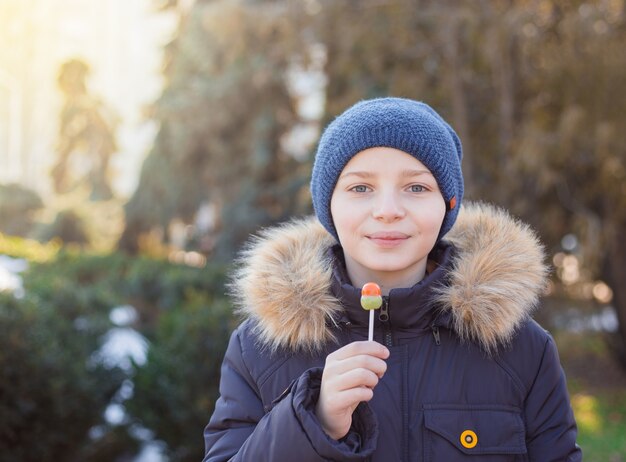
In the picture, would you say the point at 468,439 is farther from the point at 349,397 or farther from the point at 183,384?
the point at 183,384

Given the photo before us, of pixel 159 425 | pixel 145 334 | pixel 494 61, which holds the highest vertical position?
pixel 494 61

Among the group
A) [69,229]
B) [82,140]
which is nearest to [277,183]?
[69,229]

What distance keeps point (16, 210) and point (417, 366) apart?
76.4 ft

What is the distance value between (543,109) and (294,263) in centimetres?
587

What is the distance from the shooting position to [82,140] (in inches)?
1304

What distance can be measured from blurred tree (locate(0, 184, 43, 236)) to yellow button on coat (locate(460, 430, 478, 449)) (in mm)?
22911

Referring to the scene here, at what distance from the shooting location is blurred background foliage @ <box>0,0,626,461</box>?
14.4 feet

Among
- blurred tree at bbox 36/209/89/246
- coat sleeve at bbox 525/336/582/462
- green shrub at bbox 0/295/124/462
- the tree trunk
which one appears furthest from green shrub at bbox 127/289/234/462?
blurred tree at bbox 36/209/89/246

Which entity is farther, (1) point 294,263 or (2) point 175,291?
(2) point 175,291

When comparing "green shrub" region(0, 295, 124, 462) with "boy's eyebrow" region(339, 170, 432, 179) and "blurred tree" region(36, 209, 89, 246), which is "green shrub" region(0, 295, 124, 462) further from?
"blurred tree" region(36, 209, 89, 246)

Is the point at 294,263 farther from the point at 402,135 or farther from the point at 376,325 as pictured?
the point at 402,135

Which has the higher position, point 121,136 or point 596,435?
point 121,136

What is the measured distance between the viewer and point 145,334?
8672 millimetres

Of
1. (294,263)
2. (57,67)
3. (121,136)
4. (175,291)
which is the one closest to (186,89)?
(175,291)
